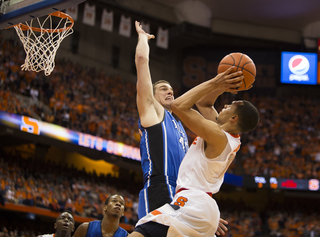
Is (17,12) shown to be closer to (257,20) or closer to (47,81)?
(47,81)

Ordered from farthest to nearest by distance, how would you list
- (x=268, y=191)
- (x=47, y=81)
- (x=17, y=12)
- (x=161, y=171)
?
1. (x=268, y=191)
2. (x=47, y=81)
3. (x=17, y=12)
4. (x=161, y=171)

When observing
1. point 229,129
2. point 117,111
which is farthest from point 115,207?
point 117,111

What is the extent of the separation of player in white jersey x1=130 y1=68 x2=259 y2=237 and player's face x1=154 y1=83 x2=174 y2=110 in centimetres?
82

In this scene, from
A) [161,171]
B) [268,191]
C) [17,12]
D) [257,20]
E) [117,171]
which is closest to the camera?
[161,171]

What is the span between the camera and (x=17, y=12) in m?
5.25

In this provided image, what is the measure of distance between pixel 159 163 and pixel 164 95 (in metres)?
0.83

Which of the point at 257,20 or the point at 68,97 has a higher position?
the point at 257,20

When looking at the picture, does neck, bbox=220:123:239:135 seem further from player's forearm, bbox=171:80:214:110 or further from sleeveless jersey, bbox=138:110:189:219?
sleeveless jersey, bbox=138:110:189:219

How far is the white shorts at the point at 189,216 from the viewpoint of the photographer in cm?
314

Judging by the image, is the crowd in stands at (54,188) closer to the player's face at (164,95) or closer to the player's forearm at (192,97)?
the player's face at (164,95)

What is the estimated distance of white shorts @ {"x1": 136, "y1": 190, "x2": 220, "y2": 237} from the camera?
314 centimetres

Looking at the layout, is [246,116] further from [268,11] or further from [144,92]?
[268,11]

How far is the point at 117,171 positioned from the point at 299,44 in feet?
42.9

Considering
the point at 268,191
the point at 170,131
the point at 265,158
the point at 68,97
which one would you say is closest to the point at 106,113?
the point at 68,97
